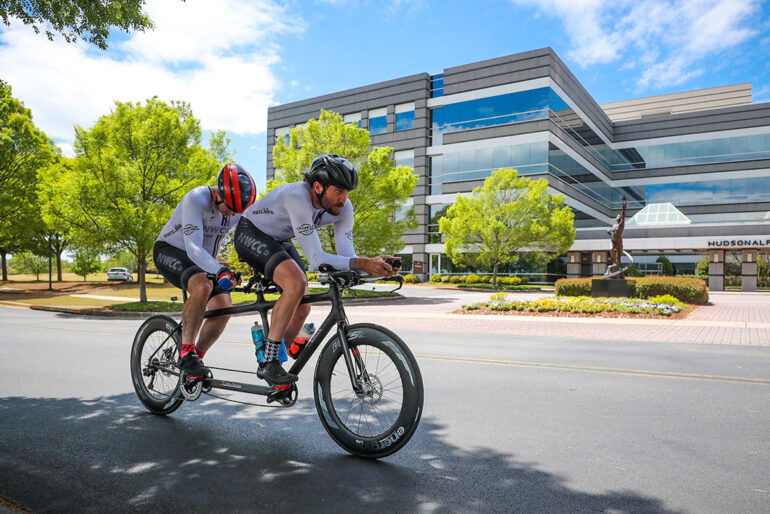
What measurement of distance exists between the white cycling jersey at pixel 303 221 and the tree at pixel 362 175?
2171cm

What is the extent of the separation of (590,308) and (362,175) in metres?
13.6

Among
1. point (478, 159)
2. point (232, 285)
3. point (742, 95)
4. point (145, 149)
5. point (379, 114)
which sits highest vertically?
point (742, 95)

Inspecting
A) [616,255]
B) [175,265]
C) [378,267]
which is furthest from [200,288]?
[616,255]

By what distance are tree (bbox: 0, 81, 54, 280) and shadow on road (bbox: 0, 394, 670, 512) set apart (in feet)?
93.9

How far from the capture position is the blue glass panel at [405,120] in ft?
171

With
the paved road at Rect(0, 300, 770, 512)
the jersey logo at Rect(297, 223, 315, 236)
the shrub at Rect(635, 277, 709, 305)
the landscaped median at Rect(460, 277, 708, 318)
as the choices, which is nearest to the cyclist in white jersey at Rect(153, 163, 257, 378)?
the jersey logo at Rect(297, 223, 315, 236)

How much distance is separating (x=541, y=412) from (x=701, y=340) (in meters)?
7.62

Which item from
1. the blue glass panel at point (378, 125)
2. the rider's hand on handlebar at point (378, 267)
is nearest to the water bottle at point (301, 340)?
the rider's hand on handlebar at point (378, 267)

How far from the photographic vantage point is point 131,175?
19.0m

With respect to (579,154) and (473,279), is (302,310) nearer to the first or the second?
(473,279)

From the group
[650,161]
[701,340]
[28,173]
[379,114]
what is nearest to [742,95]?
[650,161]

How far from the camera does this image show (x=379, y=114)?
54.7 meters

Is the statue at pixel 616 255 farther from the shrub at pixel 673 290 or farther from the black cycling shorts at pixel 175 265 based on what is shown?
the black cycling shorts at pixel 175 265

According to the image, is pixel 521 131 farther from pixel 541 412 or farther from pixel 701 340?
pixel 541 412
